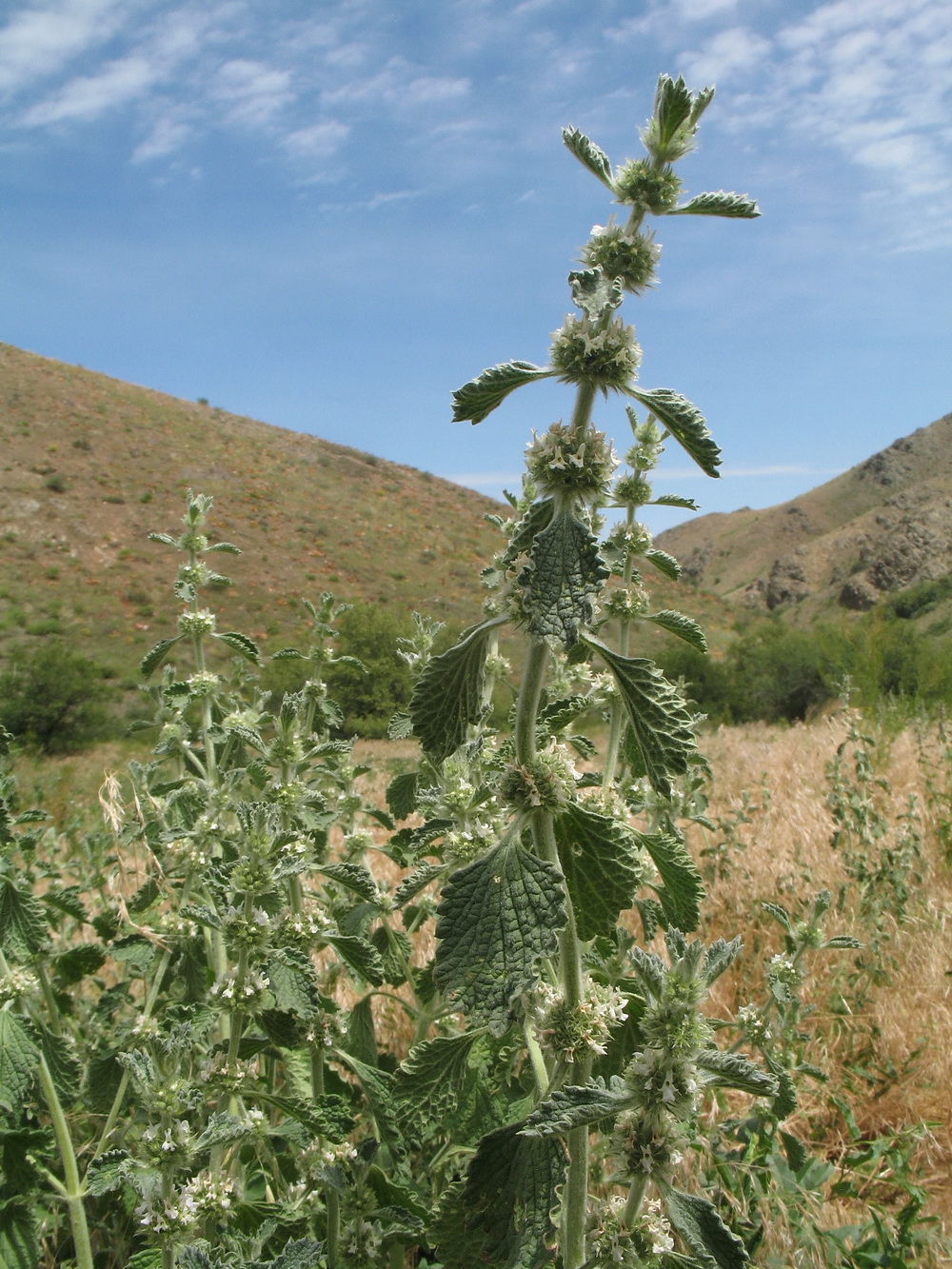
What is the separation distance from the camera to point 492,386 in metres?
1.15

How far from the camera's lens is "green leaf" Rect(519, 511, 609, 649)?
3.13ft

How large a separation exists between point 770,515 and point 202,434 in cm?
5163

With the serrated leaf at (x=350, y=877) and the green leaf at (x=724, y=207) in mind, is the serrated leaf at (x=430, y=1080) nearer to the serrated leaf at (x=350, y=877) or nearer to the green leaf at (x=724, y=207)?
the serrated leaf at (x=350, y=877)

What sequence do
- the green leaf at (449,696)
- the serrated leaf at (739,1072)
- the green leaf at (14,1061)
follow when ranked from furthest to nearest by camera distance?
1. the green leaf at (14,1061)
2. the green leaf at (449,696)
3. the serrated leaf at (739,1072)

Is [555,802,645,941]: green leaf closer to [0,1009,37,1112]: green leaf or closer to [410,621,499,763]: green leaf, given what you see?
[410,621,499,763]: green leaf

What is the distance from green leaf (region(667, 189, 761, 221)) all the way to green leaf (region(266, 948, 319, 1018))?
153 cm

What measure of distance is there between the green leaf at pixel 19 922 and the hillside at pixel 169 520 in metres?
24.5

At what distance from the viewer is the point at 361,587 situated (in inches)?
1597

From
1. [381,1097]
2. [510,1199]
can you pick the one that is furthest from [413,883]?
[510,1199]

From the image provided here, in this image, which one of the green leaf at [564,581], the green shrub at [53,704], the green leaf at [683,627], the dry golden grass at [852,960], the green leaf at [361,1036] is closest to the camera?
the green leaf at [564,581]

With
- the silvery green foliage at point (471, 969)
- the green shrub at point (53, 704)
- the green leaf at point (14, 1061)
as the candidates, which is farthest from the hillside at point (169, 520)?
the green leaf at point (14, 1061)

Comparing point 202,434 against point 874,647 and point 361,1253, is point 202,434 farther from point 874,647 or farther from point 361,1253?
point 361,1253

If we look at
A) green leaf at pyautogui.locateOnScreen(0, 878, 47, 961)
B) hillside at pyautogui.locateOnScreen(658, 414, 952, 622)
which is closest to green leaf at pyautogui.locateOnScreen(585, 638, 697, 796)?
green leaf at pyautogui.locateOnScreen(0, 878, 47, 961)

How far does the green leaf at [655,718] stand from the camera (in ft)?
3.70
